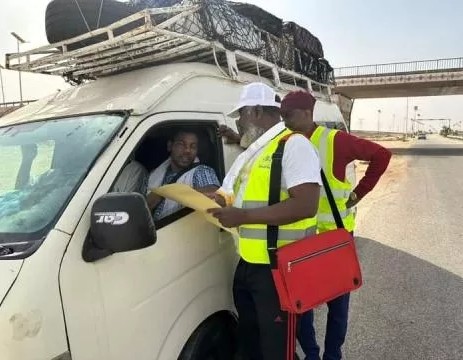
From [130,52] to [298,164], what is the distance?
1491 mm

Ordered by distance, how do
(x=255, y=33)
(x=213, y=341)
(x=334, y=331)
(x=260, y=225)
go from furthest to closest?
1. (x=255, y=33)
2. (x=334, y=331)
3. (x=213, y=341)
4. (x=260, y=225)

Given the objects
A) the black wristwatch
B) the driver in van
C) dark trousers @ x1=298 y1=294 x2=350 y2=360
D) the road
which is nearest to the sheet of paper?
the driver in van

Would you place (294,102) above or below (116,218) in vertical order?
above

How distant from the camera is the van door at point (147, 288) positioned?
1852 mm

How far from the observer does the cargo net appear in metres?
3.36

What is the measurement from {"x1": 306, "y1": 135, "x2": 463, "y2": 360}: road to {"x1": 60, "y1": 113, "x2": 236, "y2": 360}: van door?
1.76m

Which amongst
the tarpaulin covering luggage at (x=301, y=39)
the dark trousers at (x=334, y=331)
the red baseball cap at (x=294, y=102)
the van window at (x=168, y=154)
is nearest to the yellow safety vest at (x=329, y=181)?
the red baseball cap at (x=294, y=102)

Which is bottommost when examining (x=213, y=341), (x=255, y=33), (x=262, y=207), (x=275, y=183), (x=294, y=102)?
(x=213, y=341)

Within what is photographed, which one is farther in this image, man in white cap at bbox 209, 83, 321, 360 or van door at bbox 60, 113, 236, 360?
man in white cap at bbox 209, 83, 321, 360

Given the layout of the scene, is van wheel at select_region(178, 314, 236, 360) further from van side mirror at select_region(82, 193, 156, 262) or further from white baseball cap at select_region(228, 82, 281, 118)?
white baseball cap at select_region(228, 82, 281, 118)

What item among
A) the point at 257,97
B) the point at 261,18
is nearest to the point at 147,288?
the point at 257,97

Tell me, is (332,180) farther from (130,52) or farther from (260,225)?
(130,52)

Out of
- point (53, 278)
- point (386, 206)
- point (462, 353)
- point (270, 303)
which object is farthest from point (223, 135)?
point (386, 206)

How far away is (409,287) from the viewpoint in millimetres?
5176
